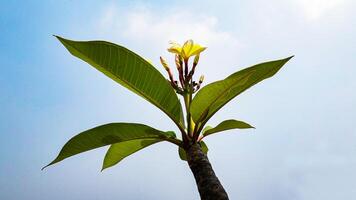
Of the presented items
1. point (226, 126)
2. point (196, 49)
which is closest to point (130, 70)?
point (196, 49)

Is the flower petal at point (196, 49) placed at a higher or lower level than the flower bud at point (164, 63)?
higher

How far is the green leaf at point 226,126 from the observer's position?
2213 millimetres

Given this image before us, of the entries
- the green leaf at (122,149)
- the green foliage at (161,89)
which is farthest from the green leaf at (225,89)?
the green leaf at (122,149)

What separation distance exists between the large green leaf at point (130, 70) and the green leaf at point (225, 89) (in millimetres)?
109

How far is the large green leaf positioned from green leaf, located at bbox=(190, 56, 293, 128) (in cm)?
11

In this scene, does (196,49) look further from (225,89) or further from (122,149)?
(122,149)

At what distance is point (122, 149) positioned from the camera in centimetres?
247

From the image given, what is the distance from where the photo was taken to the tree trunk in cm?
176

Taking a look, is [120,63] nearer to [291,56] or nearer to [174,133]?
[174,133]

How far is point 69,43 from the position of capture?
6.22 feet

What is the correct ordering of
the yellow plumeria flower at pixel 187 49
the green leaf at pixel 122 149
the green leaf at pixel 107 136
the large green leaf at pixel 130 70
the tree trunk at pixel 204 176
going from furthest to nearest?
1. the green leaf at pixel 122 149
2. the yellow plumeria flower at pixel 187 49
3. the green leaf at pixel 107 136
4. the large green leaf at pixel 130 70
5. the tree trunk at pixel 204 176

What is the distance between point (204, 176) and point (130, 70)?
0.63m

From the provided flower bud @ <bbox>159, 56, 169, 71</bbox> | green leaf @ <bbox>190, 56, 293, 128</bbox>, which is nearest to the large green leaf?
green leaf @ <bbox>190, 56, 293, 128</bbox>

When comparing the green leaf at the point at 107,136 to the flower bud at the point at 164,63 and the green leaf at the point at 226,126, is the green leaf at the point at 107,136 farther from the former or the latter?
the flower bud at the point at 164,63
